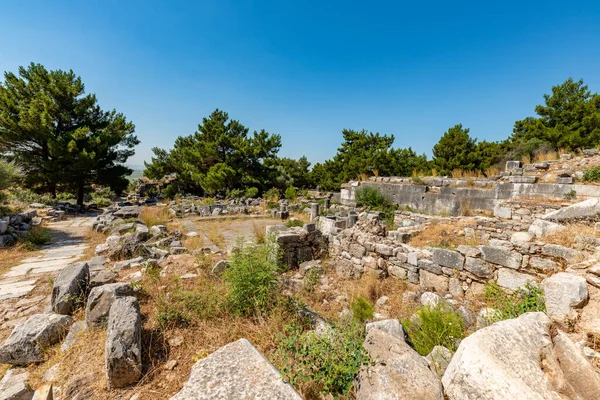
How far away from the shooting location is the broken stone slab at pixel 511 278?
3.81m

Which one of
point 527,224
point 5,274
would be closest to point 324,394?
point 5,274

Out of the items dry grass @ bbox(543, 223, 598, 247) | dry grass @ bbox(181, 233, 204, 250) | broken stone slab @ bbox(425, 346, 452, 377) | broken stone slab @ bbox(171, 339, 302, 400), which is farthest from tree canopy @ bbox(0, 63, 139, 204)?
dry grass @ bbox(543, 223, 598, 247)

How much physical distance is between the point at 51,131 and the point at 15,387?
1627 cm

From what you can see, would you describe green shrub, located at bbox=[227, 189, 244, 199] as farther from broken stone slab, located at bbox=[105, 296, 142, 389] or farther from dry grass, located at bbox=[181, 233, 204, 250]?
broken stone slab, located at bbox=[105, 296, 142, 389]

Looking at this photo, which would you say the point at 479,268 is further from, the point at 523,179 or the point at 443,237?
the point at 523,179

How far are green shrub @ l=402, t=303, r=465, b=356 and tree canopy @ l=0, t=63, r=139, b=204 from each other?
16.7 metres

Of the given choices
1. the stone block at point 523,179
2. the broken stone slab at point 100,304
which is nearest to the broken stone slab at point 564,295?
the broken stone slab at point 100,304

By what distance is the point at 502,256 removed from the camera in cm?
402

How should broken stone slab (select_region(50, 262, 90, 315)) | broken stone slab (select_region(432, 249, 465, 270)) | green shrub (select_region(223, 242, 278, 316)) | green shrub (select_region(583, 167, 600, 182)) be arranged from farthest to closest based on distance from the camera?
green shrub (select_region(583, 167, 600, 182)), broken stone slab (select_region(432, 249, 465, 270)), broken stone slab (select_region(50, 262, 90, 315)), green shrub (select_region(223, 242, 278, 316))

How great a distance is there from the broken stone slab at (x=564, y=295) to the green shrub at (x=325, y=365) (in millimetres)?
2110

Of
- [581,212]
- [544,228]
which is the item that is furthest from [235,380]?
[581,212]

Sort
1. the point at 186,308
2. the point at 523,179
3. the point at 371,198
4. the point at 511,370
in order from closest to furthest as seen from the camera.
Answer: the point at 511,370
the point at 186,308
the point at 523,179
the point at 371,198

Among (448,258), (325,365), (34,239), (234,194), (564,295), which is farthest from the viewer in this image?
(234,194)

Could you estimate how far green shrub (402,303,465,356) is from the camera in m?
2.64
